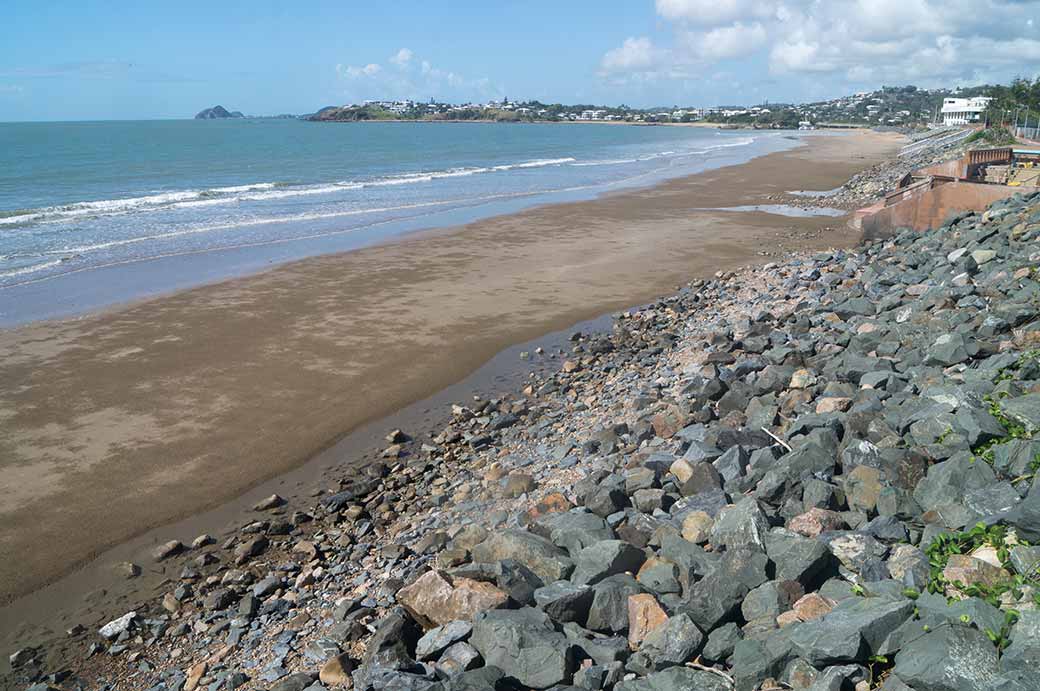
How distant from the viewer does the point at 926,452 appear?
16.8 feet

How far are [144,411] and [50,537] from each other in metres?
2.82

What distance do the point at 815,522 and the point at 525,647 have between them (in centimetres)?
211

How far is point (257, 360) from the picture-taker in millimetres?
11359

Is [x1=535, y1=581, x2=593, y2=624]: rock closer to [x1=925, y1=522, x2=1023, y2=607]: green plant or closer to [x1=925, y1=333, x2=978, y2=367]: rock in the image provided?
[x1=925, y1=522, x2=1023, y2=607]: green plant

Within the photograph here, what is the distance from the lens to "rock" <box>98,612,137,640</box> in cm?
566

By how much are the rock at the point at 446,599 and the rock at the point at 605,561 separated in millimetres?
529

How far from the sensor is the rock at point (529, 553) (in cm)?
466

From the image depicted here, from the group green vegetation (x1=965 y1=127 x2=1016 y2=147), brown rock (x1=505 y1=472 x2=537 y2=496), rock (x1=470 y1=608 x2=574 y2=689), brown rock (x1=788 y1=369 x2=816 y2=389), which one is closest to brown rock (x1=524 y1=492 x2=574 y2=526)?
brown rock (x1=505 y1=472 x2=537 y2=496)

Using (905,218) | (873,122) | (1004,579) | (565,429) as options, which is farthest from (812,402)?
(873,122)

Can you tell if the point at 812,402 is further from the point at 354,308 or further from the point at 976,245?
the point at 354,308

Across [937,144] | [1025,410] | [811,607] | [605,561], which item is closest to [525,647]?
[605,561]

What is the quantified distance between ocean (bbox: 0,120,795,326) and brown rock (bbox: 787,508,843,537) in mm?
14107

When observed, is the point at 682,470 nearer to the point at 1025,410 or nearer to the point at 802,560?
the point at 802,560

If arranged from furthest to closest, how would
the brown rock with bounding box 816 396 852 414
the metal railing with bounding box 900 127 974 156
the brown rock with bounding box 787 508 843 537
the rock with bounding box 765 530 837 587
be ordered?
the metal railing with bounding box 900 127 974 156 → the brown rock with bounding box 816 396 852 414 → the brown rock with bounding box 787 508 843 537 → the rock with bounding box 765 530 837 587
